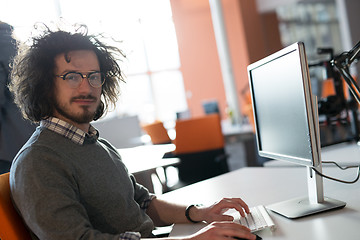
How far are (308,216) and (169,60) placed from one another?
988 cm

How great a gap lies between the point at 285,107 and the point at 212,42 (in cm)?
960

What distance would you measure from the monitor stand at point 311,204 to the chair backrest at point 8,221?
0.79 m

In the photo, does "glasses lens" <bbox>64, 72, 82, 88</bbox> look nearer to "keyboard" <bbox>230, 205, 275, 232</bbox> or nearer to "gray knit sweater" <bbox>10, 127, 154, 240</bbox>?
"gray knit sweater" <bbox>10, 127, 154, 240</bbox>

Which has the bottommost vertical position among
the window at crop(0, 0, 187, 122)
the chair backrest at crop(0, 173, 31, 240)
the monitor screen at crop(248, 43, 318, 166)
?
the chair backrest at crop(0, 173, 31, 240)

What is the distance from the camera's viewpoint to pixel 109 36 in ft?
5.24

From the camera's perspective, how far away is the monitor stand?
1.18 meters

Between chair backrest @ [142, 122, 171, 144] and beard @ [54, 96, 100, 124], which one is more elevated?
beard @ [54, 96, 100, 124]

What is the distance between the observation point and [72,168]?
1.11 metres

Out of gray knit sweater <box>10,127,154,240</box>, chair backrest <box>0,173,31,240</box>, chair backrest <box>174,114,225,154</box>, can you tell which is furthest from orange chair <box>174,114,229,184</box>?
chair backrest <box>0,173,31,240</box>

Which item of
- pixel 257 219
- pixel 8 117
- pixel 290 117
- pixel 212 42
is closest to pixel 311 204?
pixel 257 219

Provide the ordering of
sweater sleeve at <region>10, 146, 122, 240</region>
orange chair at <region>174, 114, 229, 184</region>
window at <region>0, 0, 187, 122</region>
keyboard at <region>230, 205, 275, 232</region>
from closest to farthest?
sweater sleeve at <region>10, 146, 122, 240</region> < keyboard at <region>230, 205, 275, 232</region> < orange chair at <region>174, 114, 229, 184</region> < window at <region>0, 0, 187, 122</region>

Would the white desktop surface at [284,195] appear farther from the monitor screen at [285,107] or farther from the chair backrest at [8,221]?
the chair backrest at [8,221]

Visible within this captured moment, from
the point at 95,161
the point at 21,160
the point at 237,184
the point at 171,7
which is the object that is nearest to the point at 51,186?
the point at 21,160

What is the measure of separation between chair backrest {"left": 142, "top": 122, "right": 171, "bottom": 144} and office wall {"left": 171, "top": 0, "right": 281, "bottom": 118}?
4690mm
